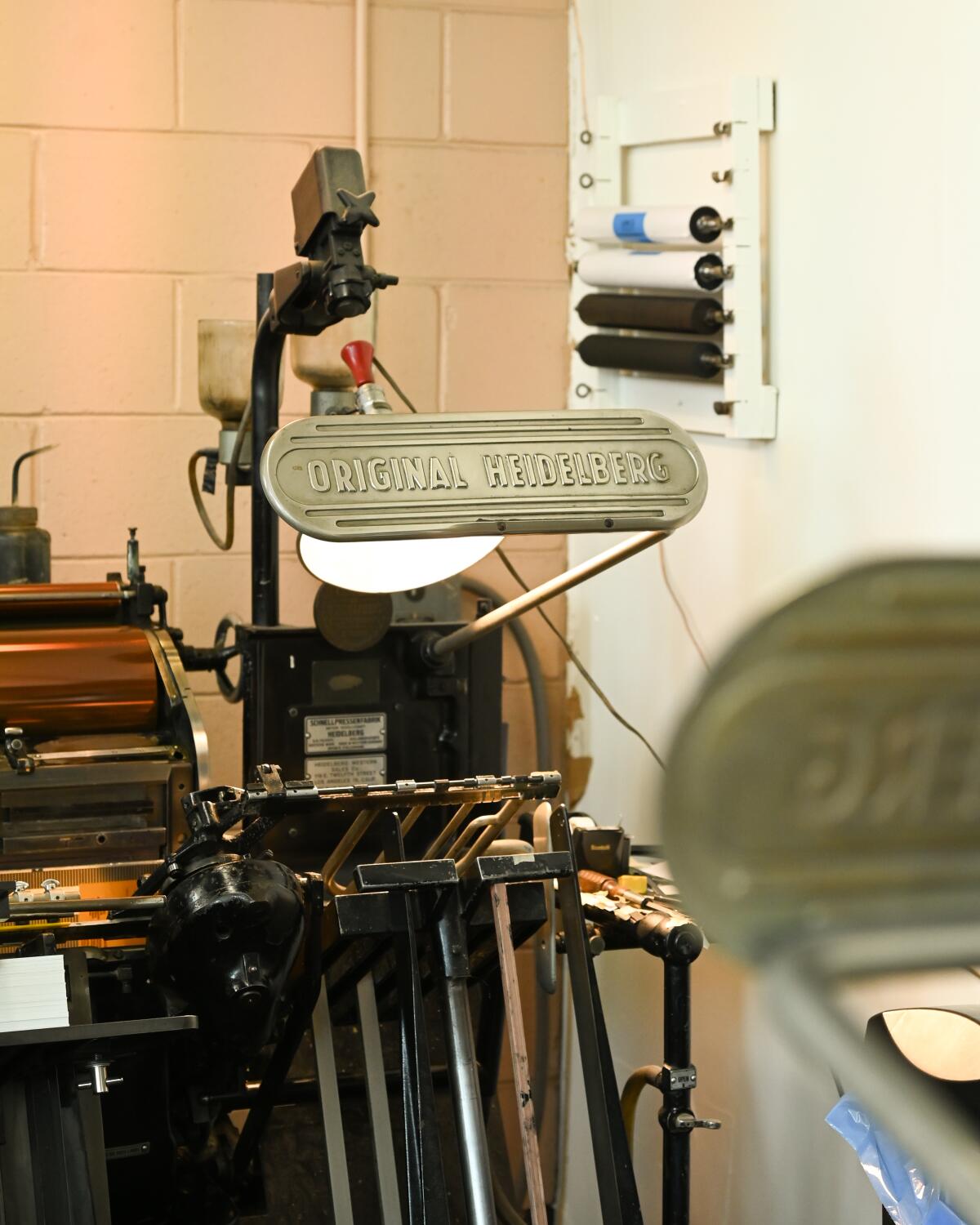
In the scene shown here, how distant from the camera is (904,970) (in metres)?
0.24

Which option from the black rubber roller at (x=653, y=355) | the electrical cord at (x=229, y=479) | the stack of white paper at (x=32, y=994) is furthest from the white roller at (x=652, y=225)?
the stack of white paper at (x=32, y=994)

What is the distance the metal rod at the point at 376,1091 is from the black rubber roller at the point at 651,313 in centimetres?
101

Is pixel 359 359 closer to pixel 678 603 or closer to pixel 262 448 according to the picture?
pixel 262 448

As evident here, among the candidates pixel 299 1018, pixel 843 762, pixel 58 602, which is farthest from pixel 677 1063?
pixel 843 762

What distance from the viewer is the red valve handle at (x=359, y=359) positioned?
1.67 meters

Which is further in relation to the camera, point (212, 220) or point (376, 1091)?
point (212, 220)

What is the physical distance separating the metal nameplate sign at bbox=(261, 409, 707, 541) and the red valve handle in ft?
1.01

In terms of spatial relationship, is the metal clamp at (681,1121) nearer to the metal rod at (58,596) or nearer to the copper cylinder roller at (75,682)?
the copper cylinder roller at (75,682)

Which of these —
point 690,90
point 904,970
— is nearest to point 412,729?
point 690,90

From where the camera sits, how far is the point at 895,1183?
136 cm

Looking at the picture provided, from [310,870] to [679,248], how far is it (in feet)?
3.60

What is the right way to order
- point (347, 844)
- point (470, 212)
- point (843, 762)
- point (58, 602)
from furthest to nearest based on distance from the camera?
point (470, 212), point (58, 602), point (347, 844), point (843, 762)

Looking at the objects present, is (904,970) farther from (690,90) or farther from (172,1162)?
(690,90)

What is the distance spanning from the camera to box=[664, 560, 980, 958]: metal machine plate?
8.7 inches
